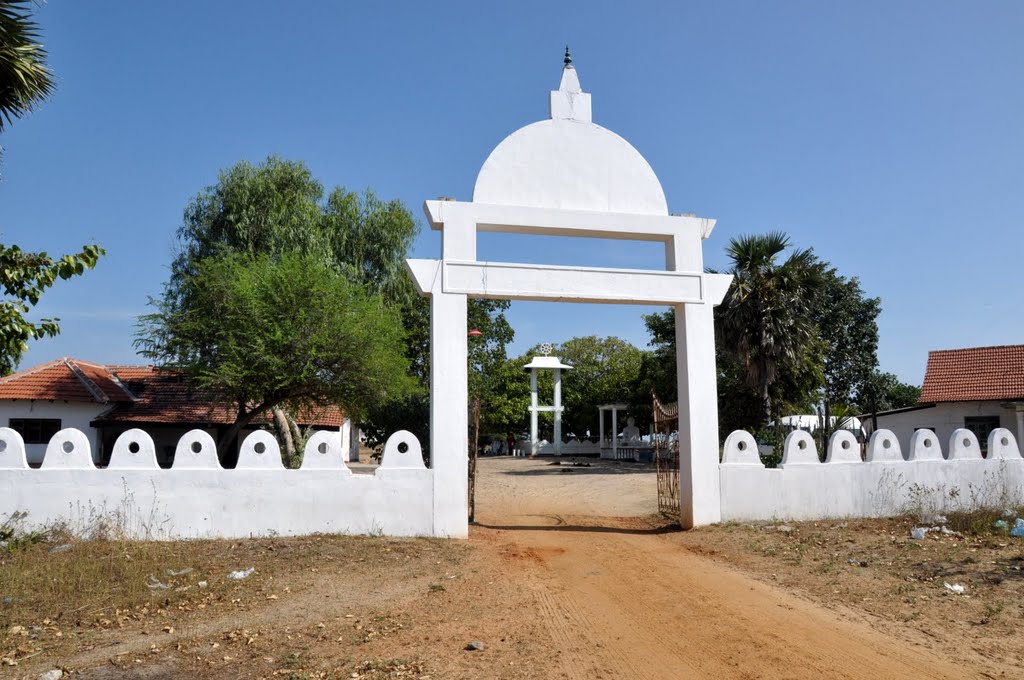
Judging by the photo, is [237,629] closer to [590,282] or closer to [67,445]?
[67,445]

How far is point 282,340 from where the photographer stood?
19.0 metres

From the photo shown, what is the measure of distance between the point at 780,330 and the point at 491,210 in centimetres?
1458

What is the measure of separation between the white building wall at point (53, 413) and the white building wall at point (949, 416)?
89.3 feet

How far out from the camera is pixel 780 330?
2291cm

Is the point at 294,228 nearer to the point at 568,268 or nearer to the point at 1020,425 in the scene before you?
the point at 568,268

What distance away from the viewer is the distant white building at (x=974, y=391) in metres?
26.1

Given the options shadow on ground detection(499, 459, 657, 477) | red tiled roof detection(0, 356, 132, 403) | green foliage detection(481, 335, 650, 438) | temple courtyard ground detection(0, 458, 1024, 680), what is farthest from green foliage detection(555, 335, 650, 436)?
temple courtyard ground detection(0, 458, 1024, 680)

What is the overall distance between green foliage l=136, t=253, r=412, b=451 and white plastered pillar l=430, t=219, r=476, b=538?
30.8ft

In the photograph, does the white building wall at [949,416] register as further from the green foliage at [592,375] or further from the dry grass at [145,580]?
the dry grass at [145,580]

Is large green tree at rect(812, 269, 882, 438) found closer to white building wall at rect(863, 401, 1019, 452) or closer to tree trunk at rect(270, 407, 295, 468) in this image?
white building wall at rect(863, 401, 1019, 452)

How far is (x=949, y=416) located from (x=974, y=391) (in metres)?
1.31

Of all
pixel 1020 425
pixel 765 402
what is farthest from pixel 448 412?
pixel 1020 425

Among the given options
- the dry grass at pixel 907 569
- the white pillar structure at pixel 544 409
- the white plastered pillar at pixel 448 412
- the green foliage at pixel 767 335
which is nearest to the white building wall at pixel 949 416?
the green foliage at pixel 767 335

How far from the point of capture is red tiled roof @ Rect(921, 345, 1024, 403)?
26359 mm
